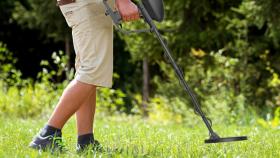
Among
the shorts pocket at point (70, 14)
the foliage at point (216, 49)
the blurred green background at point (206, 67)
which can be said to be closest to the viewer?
the shorts pocket at point (70, 14)

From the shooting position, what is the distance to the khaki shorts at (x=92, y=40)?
392 cm

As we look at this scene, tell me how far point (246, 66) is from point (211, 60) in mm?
625

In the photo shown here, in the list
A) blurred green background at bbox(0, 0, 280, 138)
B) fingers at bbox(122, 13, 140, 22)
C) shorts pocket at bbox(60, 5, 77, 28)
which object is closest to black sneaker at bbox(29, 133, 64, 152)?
shorts pocket at bbox(60, 5, 77, 28)

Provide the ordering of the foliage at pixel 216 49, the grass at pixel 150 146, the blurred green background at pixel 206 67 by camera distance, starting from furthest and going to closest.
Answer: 1. the foliage at pixel 216 49
2. the blurred green background at pixel 206 67
3. the grass at pixel 150 146

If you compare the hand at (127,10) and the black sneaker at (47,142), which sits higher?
the hand at (127,10)

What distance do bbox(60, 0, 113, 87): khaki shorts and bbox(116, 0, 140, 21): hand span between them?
0.59 ft

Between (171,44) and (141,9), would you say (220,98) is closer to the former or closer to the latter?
(171,44)

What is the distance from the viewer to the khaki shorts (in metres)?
3.92

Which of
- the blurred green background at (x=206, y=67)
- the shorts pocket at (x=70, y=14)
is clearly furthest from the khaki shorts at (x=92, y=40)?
the blurred green background at (x=206, y=67)

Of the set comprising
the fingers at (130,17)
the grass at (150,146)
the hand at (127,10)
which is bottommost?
the grass at (150,146)

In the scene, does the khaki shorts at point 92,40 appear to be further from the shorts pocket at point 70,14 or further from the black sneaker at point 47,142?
the black sneaker at point 47,142

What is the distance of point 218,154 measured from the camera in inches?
155

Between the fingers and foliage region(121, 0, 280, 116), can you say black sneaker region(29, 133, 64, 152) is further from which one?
foliage region(121, 0, 280, 116)

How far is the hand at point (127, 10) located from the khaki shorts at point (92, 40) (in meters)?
0.18
